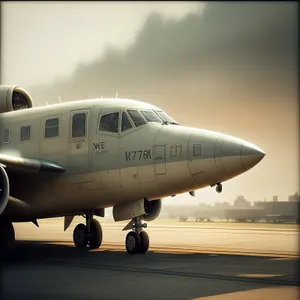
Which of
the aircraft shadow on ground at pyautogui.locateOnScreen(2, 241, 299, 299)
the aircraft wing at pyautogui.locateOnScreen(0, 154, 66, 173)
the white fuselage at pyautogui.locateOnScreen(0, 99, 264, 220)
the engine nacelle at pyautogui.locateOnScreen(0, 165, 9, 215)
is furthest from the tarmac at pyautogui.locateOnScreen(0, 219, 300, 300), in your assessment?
the aircraft wing at pyautogui.locateOnScreen(0, 154, 66, 173)

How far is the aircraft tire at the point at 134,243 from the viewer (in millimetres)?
15602

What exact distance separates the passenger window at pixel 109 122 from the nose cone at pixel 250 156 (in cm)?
426

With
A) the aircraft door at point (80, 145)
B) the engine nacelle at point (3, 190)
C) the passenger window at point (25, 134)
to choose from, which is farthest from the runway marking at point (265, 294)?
the passenger window at point (25, 134)

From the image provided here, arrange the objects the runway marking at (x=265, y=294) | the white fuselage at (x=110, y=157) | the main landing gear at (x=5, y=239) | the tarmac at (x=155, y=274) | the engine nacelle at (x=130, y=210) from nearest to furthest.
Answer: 1. the runway marking at (x=265, y=294)
2. the tarmac at (x=155, y=274)
3. the white fuselage at (x=110, y=157)
4. the engine nacelle at (x=130, y=210)
5. the main landing gear at (x=5, y=239)

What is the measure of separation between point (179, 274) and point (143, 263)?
2420 millimetres

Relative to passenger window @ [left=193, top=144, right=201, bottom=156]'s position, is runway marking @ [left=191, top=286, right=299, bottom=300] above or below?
below

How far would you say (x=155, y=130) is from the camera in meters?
15.3

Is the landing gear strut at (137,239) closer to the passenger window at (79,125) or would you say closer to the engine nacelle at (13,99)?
the passenger window at (79,125)

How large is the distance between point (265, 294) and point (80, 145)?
910 centimetres

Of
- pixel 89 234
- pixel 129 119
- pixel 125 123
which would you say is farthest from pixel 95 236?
pixel 129 119

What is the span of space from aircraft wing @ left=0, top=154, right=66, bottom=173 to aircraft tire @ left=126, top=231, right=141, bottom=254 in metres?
2.98

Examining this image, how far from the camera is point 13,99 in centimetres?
2103

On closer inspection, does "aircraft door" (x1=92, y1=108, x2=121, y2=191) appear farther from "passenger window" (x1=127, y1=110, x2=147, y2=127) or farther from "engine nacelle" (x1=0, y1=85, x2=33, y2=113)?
"engine nacelle" (x1=0, y1=85, x2=33, y2=113)

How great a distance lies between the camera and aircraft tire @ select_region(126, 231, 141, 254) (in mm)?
15602
